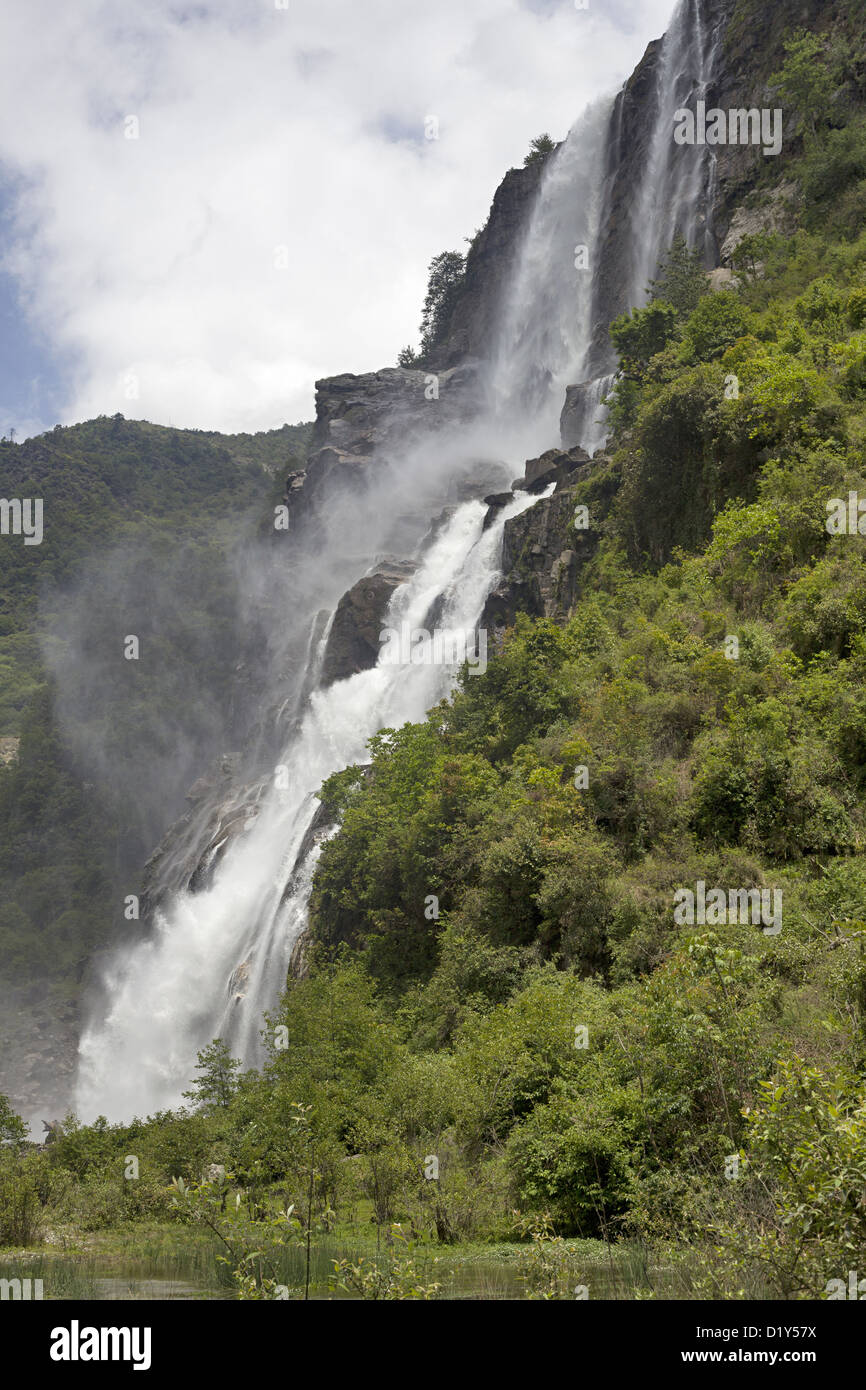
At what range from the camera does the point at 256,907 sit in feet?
142

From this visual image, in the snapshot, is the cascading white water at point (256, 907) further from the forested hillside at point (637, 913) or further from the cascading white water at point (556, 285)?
the cascading white water at point (556, 285)

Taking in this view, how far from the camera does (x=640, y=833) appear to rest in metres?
18.4

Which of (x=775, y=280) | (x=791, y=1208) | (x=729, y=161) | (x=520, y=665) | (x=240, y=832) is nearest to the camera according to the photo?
(x=791, y=1208)

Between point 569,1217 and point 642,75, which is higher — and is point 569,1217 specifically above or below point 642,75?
below

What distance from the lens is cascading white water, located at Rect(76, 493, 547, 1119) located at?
3997 centimetres

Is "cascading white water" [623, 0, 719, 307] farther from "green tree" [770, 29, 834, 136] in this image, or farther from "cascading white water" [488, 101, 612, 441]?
"green tree" [770, 29, 834, 136]

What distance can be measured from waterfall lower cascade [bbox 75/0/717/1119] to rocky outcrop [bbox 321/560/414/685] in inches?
39.3

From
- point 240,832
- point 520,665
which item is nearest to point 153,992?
point 240,832

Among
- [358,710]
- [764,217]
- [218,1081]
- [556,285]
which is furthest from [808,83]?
[218,1081]

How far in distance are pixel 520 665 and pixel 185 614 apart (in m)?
70.0

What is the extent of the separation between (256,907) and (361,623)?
61.6 feet

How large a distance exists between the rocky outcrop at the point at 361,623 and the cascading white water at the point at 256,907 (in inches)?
43.5

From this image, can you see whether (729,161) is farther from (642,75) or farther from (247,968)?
(247,968)

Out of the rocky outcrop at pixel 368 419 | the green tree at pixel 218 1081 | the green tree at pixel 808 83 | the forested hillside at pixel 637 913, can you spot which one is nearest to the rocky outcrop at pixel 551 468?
the forested hillside at pixel 637 913
